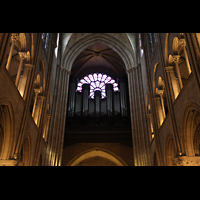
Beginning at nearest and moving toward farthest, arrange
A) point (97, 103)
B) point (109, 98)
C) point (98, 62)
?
point (97, 103)
point (109, 98)
point (98, 62)

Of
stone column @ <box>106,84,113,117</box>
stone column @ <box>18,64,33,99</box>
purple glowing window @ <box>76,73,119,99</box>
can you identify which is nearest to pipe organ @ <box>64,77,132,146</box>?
stone column @ <box>106,84,113,117</box>

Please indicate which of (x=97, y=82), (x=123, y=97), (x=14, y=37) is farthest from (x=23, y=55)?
(x=97, y=82)

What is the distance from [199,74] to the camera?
6238mm

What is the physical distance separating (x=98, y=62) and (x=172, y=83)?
48.6ft

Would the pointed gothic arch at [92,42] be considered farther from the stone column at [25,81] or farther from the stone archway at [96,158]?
the stone column at [25,81]

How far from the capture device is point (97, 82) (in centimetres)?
2339

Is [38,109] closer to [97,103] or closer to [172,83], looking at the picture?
[172,83]

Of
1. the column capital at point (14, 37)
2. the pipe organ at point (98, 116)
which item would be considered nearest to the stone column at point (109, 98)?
the pipe organ at point (98, 116)

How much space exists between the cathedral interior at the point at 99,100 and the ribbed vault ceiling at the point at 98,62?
0.32 ft

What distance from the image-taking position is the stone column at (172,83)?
9.18 m

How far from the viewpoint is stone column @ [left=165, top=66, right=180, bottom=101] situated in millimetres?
9180

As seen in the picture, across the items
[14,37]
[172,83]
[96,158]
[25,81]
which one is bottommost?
[25,81]

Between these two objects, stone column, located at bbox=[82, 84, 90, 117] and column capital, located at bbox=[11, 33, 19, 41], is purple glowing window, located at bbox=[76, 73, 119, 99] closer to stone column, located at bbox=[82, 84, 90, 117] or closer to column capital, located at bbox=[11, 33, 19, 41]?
stone column, located at bbox=[82, 84, 90, 117]
